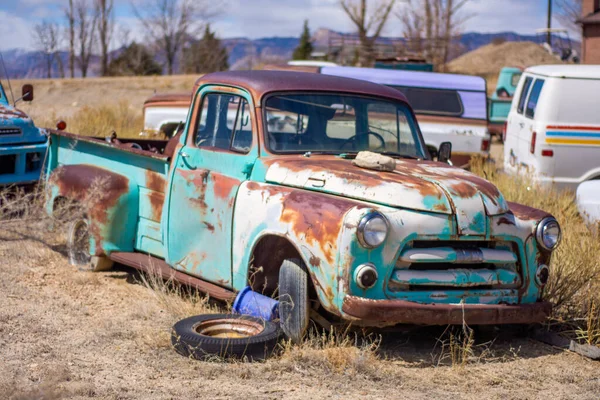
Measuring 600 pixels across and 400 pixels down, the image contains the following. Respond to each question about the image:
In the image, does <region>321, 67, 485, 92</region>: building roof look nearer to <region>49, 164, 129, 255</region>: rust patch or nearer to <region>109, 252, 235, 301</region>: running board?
<region>49, 164, 129, 255</region>: rust patch

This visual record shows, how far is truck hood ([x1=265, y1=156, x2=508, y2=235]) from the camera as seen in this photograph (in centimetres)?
521

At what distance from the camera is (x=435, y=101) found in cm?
1429

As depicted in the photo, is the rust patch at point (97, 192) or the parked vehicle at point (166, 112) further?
the parked vehicle at point (166, 112)

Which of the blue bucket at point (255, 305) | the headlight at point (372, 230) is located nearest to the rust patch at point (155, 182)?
the blue bucket at point (255, 305)

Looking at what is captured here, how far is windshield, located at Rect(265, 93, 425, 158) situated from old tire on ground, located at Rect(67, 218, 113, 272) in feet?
7.45

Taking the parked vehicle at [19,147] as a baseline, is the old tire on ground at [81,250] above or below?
below

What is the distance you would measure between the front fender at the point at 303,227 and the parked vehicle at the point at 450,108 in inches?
329

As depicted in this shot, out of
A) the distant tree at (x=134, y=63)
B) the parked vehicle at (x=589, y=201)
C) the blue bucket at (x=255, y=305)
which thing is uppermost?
the distant tree at (x=134, y=63)

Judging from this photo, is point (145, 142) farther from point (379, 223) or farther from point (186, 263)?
point (379, 223)

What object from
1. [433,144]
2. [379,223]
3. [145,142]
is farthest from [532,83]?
[379,223]

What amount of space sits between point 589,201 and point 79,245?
4.96 metres

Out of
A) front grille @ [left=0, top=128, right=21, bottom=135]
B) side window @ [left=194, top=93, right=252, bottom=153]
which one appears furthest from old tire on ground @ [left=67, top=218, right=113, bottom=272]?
front grille @ [left=0, top=128, right=21, bottom=135]

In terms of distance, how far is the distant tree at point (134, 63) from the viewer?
44.2m

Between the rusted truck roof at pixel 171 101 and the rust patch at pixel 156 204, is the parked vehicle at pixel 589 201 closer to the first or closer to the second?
the rust patch at pixel 156 204
